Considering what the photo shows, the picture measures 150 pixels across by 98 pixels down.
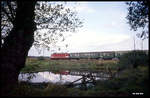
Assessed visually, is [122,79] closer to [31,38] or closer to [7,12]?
[31,38]

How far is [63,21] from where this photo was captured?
14266mm

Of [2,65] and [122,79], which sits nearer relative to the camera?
[2,65]

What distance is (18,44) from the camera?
9.97 metres

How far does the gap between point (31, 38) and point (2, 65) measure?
7.85 feet

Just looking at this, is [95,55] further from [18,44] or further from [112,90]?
[18,44]

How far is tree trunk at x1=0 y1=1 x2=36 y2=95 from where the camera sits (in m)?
9.46

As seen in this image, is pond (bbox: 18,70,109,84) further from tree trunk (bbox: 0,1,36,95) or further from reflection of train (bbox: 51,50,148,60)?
reflection of train (bbox: 51,50,148,60)

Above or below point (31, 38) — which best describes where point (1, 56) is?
below

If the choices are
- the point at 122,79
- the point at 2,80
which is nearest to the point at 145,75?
the point at 122,79

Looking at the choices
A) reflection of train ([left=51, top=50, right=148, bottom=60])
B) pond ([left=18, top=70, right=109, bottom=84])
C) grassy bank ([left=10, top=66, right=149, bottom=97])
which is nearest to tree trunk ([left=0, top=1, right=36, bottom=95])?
grassy bank ([left=10, top=66, right=149, bottom=97])

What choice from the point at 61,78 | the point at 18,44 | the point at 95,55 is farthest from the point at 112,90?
the point at 95,55

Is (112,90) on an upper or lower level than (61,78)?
upper

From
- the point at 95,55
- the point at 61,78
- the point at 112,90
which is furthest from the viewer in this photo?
the point at 95,55

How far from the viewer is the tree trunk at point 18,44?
9459 millimetres
